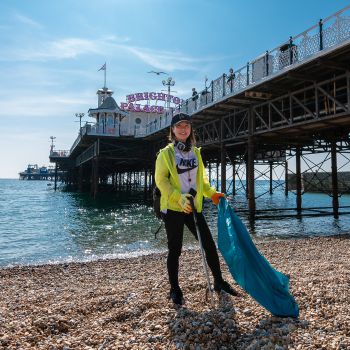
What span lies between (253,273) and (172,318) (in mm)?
1020

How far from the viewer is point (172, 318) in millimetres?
3639

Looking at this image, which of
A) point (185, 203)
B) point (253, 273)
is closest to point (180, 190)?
point (185, 203)

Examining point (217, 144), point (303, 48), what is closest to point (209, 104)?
point (217, 144)

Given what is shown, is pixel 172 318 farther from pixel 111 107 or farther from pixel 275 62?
pixel 111 107

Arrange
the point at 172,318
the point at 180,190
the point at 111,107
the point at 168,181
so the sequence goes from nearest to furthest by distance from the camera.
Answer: the point at 172,318
the point at 168,181
the point at 180,190
the point at 111,107

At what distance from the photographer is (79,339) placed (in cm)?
325

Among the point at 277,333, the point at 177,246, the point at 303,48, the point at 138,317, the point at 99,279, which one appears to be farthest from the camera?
the point at 303,48

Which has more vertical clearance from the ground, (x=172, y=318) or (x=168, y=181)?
(x=168, y=181)

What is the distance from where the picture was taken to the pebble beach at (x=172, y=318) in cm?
305

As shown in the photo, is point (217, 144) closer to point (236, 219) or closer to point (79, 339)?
point (236, 219)

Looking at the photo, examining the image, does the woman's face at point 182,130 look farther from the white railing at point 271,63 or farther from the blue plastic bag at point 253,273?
the white railing at point 271,63

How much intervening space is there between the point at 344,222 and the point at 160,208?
1597 centimetres

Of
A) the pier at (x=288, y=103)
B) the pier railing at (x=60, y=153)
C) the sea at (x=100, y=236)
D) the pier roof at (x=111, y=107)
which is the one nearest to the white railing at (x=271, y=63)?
the pier at (x=288, y=103)

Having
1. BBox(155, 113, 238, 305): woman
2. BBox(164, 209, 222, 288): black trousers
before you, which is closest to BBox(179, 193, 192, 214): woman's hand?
BBox(155, 113, 238, 305): woman
